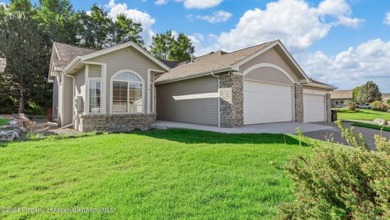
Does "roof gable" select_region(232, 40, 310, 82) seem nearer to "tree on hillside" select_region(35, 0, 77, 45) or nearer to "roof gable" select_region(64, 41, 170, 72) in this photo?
"roof gable" select_region(64, 41, 170, 72)

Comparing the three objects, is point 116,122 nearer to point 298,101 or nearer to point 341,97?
point 298,101

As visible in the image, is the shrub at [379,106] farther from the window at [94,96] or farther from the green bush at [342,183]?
the green bush at [342,183]

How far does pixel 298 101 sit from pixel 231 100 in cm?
661

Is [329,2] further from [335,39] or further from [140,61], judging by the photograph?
[140,61]

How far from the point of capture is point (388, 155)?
6.95 ft

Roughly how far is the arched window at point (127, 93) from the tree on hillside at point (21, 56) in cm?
1514

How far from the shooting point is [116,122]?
37.6ft

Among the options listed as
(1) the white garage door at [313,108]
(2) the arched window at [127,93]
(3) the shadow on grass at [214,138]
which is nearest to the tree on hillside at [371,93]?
(1) the white garage door at [313,108]

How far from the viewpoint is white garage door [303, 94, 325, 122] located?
1770 centimetres

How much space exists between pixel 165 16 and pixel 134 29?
57.2 feet

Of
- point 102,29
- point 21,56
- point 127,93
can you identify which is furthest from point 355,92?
point 21,56

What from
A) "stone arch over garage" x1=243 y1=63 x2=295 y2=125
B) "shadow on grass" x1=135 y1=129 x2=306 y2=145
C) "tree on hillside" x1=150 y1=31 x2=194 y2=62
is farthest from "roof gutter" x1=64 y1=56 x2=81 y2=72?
"tree on hillside" x1=150 y1=31 x2=194 y2=62

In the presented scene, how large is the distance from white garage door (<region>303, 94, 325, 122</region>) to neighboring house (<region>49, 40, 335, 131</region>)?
731 mm

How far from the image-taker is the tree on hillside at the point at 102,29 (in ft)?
101
